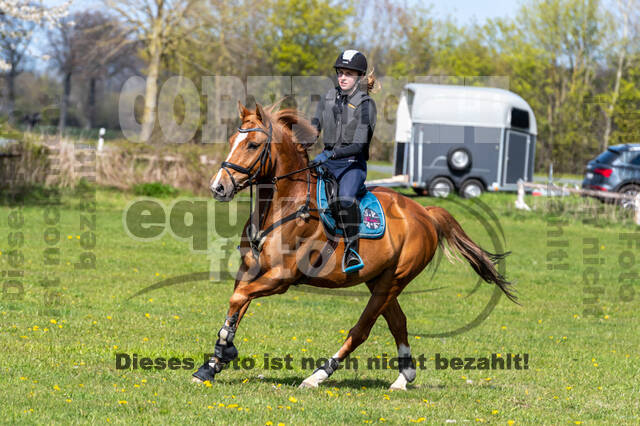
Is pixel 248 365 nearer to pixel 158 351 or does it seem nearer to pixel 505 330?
pixel 158 351

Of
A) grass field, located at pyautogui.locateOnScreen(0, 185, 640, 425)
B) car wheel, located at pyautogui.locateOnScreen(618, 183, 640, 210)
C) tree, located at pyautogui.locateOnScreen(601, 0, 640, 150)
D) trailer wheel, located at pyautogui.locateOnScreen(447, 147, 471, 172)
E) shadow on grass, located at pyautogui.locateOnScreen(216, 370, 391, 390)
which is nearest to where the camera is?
grass field, located at pyautogui.locateOnScreen(0, 185, 640, 425)

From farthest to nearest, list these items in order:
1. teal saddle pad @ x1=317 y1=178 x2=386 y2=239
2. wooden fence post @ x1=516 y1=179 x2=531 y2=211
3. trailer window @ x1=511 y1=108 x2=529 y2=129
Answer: trailer window @ x1=511 y1=108 x2=529 y2=129 → wooden fence post @ x1=516 y1=179 x2=531 y2=211 → teal saddle pad @ x1=317 y1=178 x2=386 y2=239

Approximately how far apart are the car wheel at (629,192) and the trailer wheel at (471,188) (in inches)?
210

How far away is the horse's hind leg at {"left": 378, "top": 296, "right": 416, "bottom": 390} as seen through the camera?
25.9 ft

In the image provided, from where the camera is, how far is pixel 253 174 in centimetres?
698

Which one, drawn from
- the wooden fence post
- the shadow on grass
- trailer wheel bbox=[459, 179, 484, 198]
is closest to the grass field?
the shadow on grass

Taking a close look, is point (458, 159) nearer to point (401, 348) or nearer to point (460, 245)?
point (460, 245)

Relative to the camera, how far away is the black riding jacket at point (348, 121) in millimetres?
7426

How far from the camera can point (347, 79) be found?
742cm

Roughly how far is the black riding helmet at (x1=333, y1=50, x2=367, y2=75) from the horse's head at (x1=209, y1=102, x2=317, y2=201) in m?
0.70

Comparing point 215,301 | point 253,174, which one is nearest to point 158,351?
point 253,174

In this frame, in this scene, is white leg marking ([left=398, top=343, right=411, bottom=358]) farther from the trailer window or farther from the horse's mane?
the trailer window

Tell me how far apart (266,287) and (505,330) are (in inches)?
249

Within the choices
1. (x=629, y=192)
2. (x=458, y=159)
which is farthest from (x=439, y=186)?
(x=629, y=192)
